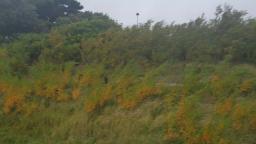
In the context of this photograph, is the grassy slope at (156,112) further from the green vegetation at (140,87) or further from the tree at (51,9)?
the tree at (51,9)

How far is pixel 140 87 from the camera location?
34.5 feet

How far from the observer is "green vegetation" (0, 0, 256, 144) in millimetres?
8977

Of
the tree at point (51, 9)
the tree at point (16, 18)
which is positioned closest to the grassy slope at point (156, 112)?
the tree at point (16, 18)

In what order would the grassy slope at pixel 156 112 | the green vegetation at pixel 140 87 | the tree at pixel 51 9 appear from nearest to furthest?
the grassy slope at pixel 156 112 < the green vegetation at pixel 140 87 < the tree at pixel 51 9

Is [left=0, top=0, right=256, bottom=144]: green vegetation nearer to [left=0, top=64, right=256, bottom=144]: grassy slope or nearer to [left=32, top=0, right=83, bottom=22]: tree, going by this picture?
[left=0, top=64, right=256, bottom=144]: grassy slope

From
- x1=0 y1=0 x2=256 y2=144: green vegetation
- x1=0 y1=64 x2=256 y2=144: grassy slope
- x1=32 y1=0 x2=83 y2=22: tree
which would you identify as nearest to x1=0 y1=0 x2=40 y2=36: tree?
x1=32 y1=0 x2=83 y2=22: tree

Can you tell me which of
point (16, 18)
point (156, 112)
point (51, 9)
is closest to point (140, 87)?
point (156, 112)

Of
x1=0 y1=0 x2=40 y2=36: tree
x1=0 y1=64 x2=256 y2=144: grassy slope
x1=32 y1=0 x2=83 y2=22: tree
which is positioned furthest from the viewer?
x1=32 y1=0 x2=83 y2=22: tree

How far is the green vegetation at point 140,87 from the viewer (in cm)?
898

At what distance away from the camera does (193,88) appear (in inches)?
388

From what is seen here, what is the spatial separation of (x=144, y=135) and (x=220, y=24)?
4.26 meters

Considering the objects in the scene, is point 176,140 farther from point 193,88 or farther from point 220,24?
point 220,24

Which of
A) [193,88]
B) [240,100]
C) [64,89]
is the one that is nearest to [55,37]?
[64,89]

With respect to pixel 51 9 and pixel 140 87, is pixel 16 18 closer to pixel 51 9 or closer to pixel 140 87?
pixel 51 9
